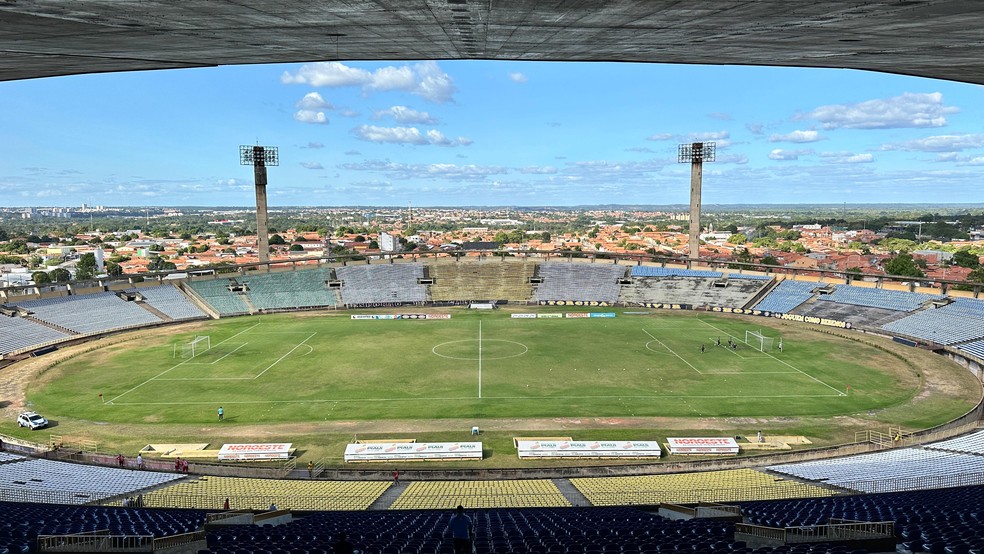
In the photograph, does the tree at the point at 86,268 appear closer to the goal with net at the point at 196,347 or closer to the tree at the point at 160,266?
the tree at the point at 160,266

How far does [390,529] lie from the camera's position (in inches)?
635

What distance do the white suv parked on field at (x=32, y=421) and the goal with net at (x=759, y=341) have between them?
56.4 meters

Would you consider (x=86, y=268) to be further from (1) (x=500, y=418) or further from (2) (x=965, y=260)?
(2) (x=965, y=260)

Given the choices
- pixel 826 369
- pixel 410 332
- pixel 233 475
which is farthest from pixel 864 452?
pixel 410 332

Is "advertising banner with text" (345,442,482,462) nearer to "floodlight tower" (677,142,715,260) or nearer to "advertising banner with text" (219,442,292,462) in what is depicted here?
"advertising banner with text" (219,442,292,462)

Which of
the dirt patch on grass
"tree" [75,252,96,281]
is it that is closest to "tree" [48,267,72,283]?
"tree" [75,252,96,281]

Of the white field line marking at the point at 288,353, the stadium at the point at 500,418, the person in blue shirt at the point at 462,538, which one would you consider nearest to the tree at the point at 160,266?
the stadium at the point at 500,418

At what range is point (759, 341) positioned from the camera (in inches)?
2213

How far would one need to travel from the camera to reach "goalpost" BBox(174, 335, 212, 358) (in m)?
52.5

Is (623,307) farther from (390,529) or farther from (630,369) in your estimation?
(390,529)

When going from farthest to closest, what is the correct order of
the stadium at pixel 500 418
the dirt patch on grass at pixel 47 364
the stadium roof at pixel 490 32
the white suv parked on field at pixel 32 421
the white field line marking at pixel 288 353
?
the white field line marking at pixel 288 353 → the dirt patch on grass at pixel 47 364 → the white suv parked on field at pixel 32 421 → the stadium at pixel 500 418 → the stadium roof at pixel 490 32

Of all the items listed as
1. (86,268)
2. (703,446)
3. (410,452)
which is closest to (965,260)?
(703,446)

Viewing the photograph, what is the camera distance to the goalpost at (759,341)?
2102 inches

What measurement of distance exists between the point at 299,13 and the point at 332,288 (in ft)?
230
